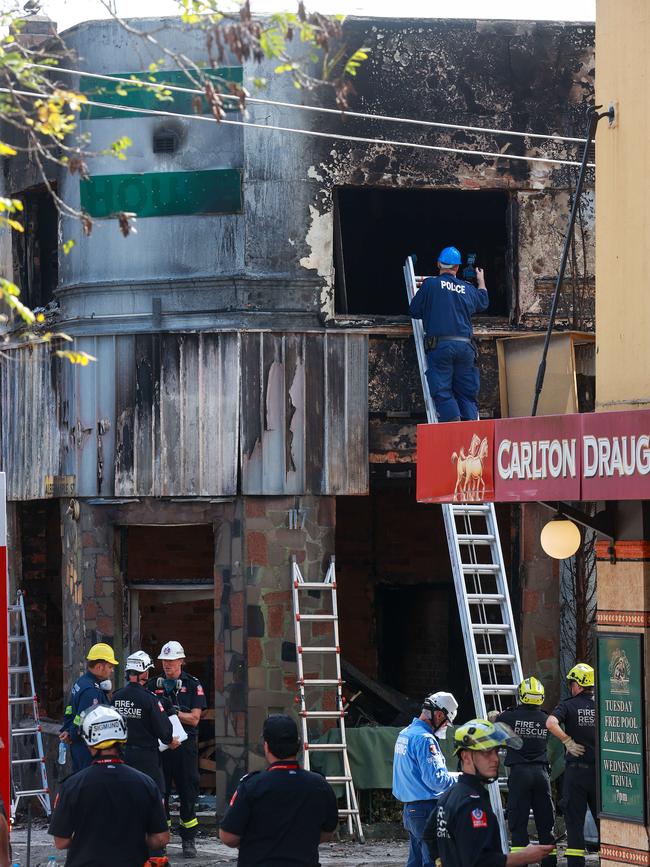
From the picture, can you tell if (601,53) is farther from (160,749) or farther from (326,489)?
(160,749)

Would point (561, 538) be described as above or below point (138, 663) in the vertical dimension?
above

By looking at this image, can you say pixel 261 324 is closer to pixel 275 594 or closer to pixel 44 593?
pixel 275 594

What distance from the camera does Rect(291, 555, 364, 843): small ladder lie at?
1555cm

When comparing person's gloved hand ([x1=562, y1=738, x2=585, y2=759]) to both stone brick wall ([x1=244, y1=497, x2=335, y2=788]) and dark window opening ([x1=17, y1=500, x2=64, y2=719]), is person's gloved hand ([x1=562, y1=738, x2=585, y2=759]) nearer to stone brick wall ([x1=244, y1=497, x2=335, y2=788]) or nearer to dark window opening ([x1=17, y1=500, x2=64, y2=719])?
stone brick wall ([x1=244, y1=497, x2=335, y2=788])

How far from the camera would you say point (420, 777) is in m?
11.5

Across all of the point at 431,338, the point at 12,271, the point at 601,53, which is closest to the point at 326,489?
the point at 431,338

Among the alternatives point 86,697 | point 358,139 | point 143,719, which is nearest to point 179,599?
point 86,697

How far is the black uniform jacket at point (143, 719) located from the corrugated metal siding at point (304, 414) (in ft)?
10.5

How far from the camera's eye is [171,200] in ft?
55.1

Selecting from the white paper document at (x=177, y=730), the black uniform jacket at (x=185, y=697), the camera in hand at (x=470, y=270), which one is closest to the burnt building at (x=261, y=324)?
the camera in hand at (x=470, y=270)

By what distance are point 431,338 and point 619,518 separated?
5146mm

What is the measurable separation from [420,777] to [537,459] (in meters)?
2.43

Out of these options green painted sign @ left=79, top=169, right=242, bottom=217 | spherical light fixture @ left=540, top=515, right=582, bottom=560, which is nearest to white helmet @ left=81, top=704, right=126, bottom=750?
spherical light fixture @ left=540, top=515, right=582, bottom=560

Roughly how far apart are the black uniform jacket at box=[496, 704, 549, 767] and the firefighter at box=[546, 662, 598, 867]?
111mm
